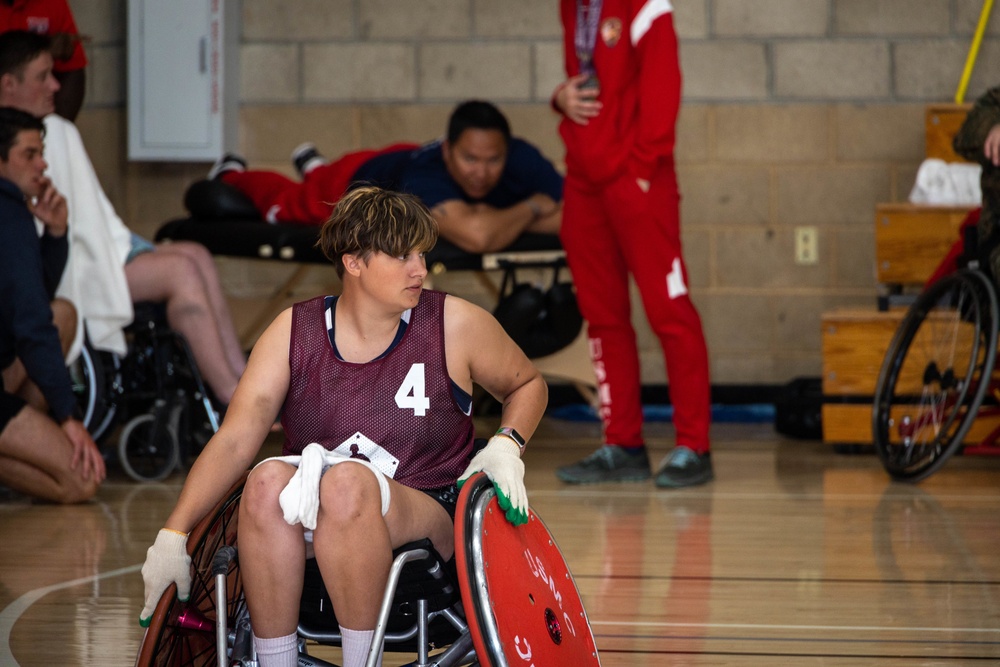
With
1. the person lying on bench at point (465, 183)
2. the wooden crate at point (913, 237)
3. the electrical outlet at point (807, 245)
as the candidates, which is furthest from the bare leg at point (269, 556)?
the electrical outlet at point (807, 245)

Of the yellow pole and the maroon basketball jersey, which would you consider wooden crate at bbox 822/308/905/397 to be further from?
the maroon basketball jersey

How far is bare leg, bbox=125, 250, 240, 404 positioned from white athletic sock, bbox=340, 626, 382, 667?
2.38 meters

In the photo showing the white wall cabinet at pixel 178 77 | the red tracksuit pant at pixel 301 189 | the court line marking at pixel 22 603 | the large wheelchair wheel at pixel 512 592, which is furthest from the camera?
A: the white wall cabinet at pixel 178 77

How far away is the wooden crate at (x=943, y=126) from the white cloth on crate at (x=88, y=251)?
2849 mm

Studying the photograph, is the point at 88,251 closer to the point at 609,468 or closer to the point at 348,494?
the point at 609,468

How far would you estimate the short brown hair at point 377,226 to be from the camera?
163 cm

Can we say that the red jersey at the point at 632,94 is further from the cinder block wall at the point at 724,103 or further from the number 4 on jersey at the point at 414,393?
the number 4 on jersey at the point at 414,393

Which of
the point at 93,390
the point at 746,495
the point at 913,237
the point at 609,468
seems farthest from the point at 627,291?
the point at 93,390

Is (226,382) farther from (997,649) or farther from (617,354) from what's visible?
(997,649)

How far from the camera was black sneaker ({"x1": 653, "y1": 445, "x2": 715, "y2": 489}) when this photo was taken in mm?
3545

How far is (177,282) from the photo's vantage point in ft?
12.4

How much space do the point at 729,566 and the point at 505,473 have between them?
125cm

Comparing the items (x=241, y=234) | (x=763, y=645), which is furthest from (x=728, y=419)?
(x=763, y=645)

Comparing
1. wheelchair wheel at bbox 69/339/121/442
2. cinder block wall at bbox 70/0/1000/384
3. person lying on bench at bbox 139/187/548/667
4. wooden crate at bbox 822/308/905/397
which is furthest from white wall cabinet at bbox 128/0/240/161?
person lying on bench at bbox 139/187/548/667
